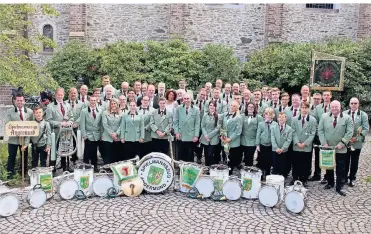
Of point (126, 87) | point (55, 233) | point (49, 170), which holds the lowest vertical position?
point (55, 233)

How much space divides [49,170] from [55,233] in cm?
173

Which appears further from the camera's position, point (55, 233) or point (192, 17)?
point (192, 17)

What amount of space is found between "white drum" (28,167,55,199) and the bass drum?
53.1 inches

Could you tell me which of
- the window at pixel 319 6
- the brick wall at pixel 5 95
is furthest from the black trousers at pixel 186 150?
the window at pixel 319 6

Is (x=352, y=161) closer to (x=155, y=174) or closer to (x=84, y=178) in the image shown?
(x=155, y=174)

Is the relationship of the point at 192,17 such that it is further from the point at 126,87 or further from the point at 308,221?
the point at 308,221

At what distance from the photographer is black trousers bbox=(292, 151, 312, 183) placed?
983 cm

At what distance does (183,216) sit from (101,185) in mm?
1830

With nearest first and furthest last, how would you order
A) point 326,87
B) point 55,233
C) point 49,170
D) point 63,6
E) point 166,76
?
point 55,233 → point 49,170 → point 326,87 → point 166,76 → point 63,6

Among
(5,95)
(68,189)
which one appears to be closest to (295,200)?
(68,189)

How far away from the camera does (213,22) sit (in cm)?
2302

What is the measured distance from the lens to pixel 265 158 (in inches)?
397

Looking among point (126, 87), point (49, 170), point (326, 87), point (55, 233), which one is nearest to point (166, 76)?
point (126, 87)

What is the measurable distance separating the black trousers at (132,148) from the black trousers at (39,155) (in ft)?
5.70
